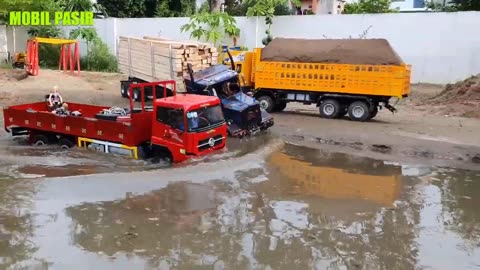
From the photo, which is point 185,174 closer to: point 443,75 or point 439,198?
point 439,198

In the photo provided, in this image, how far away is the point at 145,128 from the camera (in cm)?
1344

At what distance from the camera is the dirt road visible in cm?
1426

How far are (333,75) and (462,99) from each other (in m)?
5.97

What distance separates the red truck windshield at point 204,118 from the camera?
40.6 feet

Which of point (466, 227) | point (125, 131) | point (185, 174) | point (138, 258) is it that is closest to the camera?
point (138, 258)

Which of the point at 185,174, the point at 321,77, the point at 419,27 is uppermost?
the point at 419,27

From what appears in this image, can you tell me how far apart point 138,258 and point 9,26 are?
31041 mm

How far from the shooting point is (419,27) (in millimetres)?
26953

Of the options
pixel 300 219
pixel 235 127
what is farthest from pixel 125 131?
pixel 300 219

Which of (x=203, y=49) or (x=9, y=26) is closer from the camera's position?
(x=203, y=49)

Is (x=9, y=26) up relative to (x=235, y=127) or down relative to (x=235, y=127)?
up

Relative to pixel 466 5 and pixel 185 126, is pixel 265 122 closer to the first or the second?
pixel 185 126

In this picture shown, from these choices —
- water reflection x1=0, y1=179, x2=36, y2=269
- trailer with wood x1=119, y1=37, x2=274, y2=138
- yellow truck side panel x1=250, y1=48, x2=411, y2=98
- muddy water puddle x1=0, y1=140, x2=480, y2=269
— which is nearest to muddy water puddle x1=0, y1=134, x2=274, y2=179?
muddy water puddle x1=0, y1=140, x2=480, y2=269

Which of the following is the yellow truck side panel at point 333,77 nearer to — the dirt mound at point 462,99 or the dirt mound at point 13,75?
the dirt mound at point 462,99
